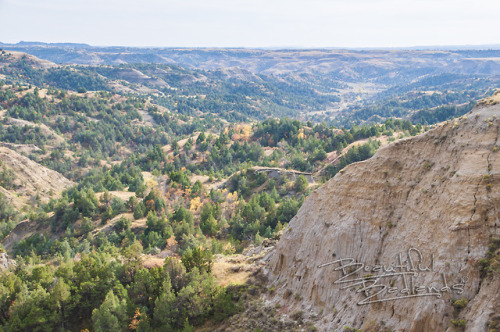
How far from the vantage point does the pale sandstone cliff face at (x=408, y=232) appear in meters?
22.2

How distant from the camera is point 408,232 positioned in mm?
26922

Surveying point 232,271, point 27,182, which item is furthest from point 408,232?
point 27,182

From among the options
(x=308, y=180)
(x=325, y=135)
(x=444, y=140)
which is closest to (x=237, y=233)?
(x=308, y=180)

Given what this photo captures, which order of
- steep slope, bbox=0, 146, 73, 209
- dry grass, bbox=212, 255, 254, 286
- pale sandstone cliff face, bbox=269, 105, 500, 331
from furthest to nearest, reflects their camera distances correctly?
steep slope, bbox=0, 146, 73, 209 → dry grass, bbox=212, 255, 254, 286 → pale sandstone cliff face, bbox=269, 105, 500, 331

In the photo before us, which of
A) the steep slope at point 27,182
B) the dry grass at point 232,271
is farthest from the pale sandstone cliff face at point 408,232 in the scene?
the steep slope at point 27,182

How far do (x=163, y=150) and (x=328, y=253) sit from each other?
159984 mm

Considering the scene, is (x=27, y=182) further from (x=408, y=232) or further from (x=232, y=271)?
(x=408, y=232)

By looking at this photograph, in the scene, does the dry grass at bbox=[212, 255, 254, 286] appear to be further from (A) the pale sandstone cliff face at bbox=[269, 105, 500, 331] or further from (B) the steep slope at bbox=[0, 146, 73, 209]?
(B) the steep slope at bbox=[0, 146, 73, 209]

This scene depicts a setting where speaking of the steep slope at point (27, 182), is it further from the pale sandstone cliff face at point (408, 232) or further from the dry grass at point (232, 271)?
the pale sandstone cliff face at point (408, 232)

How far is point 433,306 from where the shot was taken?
21.9 metres

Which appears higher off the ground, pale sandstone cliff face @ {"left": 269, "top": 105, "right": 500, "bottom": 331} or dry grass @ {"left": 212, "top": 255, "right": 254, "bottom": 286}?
pale sandstone cliff face @ {"left": 269, "top": 105, "right": 500, "bottom": 331}

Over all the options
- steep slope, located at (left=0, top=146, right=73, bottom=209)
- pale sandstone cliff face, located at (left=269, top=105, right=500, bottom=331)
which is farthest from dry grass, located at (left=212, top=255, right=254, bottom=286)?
steep slope, located at (left=0, top=146, right=73, bottom=209)

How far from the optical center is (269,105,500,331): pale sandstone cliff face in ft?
72.7

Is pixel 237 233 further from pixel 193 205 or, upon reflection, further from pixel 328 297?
pixel 328 297
